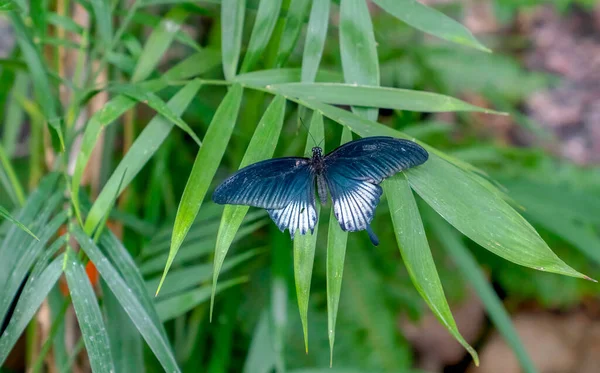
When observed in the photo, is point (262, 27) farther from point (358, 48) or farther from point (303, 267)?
point (303, 267)

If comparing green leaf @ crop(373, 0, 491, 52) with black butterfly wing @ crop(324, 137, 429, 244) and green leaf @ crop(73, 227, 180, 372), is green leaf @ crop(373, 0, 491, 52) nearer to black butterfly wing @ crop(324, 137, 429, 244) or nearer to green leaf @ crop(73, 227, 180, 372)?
black butterfly wing @ crop(324, 137, 429, 244)

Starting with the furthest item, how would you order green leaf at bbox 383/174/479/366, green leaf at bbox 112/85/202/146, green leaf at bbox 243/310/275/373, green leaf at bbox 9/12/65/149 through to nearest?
1. green leaf at bbox 243/310/275/373
2. green leaf at bbox 9/12/65/149
3. green leaf at bbox 112/85/202/146
4. green leaf at bbox 383/174/479/366

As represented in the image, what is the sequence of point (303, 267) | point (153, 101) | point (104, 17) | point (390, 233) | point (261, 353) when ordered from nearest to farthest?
point (303, 267)
point (153, 101)
point (104, 17)
point (261, 353)
point (390, 233)

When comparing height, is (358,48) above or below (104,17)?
below

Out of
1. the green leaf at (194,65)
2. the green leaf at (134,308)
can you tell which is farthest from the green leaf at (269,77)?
the green leaf at (134,308)

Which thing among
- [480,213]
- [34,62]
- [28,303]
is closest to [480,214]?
[480,213]

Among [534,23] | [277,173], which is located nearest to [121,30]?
[277,173]

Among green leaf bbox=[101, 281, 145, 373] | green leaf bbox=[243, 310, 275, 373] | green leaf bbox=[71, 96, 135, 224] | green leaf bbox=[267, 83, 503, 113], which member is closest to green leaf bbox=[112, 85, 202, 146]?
green leaf bbox=[71, 96, 135, 224]

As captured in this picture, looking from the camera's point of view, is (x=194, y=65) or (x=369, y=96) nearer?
(x=369, y=96)

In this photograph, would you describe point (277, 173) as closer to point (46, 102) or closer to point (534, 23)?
point (46, 102)
